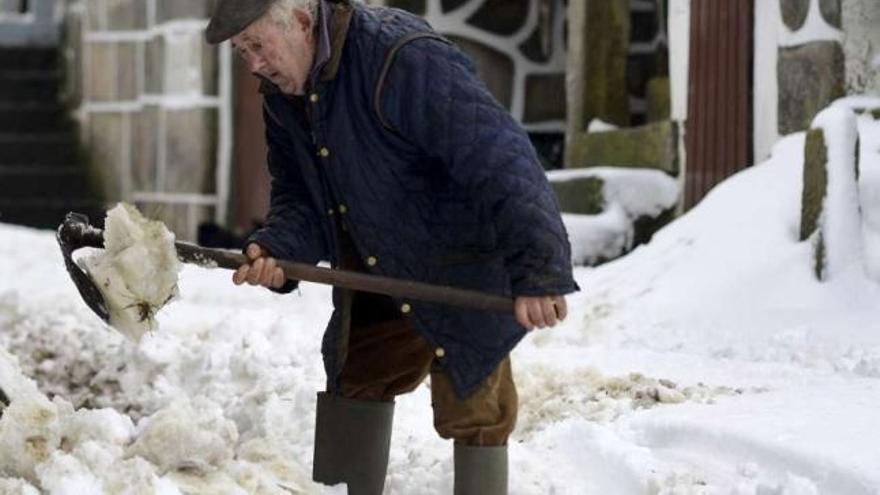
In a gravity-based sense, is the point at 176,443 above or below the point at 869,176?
below

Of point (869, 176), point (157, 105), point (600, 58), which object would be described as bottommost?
point (869, 176)

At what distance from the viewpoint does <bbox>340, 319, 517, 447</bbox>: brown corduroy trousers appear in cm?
328

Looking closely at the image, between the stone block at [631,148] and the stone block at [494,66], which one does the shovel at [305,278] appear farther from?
the stone block at [494,66]

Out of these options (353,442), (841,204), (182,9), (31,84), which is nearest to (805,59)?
(841,204)

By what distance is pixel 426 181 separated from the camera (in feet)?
10.6

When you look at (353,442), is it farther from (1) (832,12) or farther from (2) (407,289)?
(1) (832,12)

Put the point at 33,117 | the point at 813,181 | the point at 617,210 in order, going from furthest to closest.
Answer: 1. the point at 33,117
2. the point at 617,210
3. the point at 813,181

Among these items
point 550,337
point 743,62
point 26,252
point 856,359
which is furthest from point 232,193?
point 856,359

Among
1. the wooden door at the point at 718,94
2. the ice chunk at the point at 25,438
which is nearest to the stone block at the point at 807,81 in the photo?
the wooden door at the point at 718,94

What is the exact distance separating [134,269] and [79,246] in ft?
0.58

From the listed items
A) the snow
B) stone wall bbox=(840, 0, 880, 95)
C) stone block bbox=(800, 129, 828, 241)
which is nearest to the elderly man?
the snow

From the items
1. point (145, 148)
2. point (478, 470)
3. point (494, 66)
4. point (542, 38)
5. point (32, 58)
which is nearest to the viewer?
point (478, 470)

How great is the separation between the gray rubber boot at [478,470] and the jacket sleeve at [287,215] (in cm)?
54

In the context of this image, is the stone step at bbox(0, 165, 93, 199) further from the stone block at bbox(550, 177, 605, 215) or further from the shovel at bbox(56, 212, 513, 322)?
the shovel at bbox(56, 212, 513, 322)
